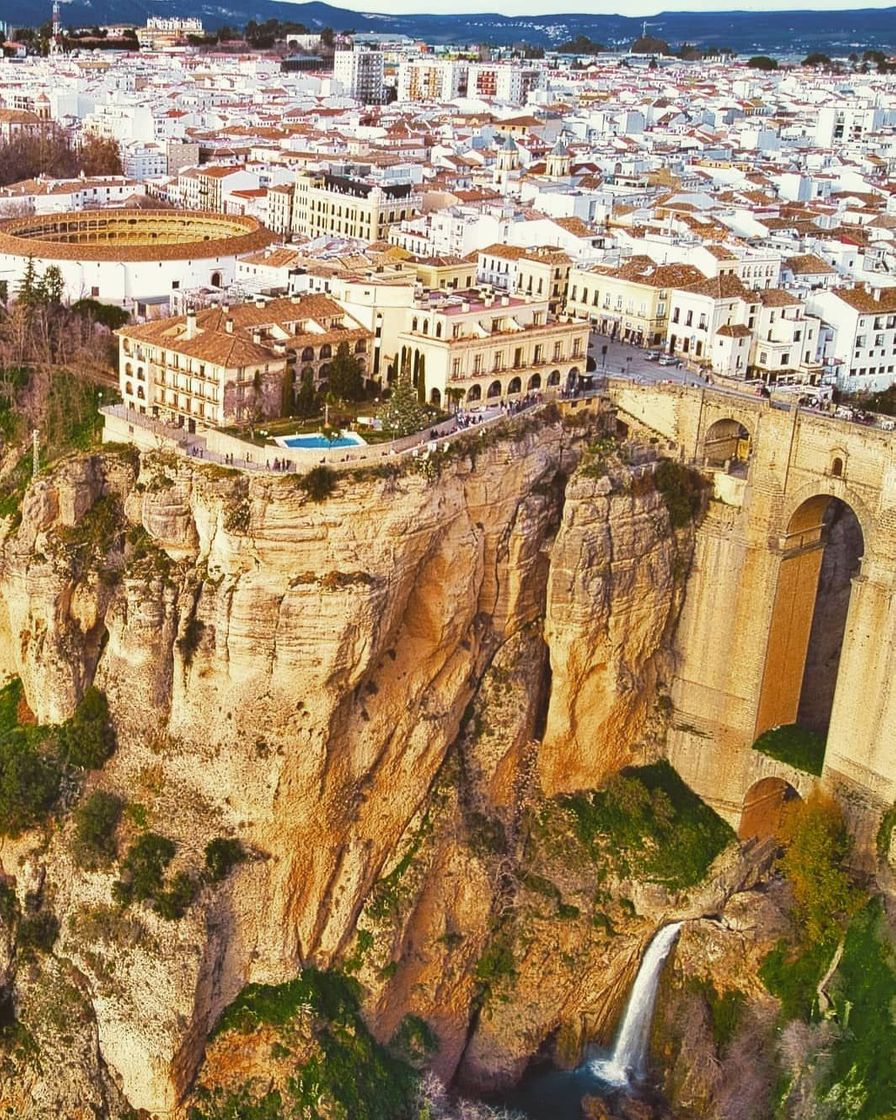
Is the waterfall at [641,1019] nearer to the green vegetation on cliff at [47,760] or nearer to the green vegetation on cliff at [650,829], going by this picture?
the green vegetation on cliff at [650,829]

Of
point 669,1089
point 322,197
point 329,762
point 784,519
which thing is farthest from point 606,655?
point 322,197

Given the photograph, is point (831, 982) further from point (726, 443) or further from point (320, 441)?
point (320, 441)

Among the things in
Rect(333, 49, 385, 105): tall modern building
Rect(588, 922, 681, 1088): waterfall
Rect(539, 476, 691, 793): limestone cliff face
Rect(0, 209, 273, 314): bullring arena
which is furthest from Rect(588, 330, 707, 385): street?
Rect(333, 49, 385, 105): tall modern building

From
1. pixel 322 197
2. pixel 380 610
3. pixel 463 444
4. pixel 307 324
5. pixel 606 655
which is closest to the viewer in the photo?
pixel 380 610

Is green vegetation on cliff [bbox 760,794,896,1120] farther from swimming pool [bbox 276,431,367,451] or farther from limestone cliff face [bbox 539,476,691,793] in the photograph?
swimming pool [bbox 276,431,367,451]

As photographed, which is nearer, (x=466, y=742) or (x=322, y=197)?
(x=466, y=742)

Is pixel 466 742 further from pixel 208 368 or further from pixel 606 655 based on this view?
pixel 208 368
